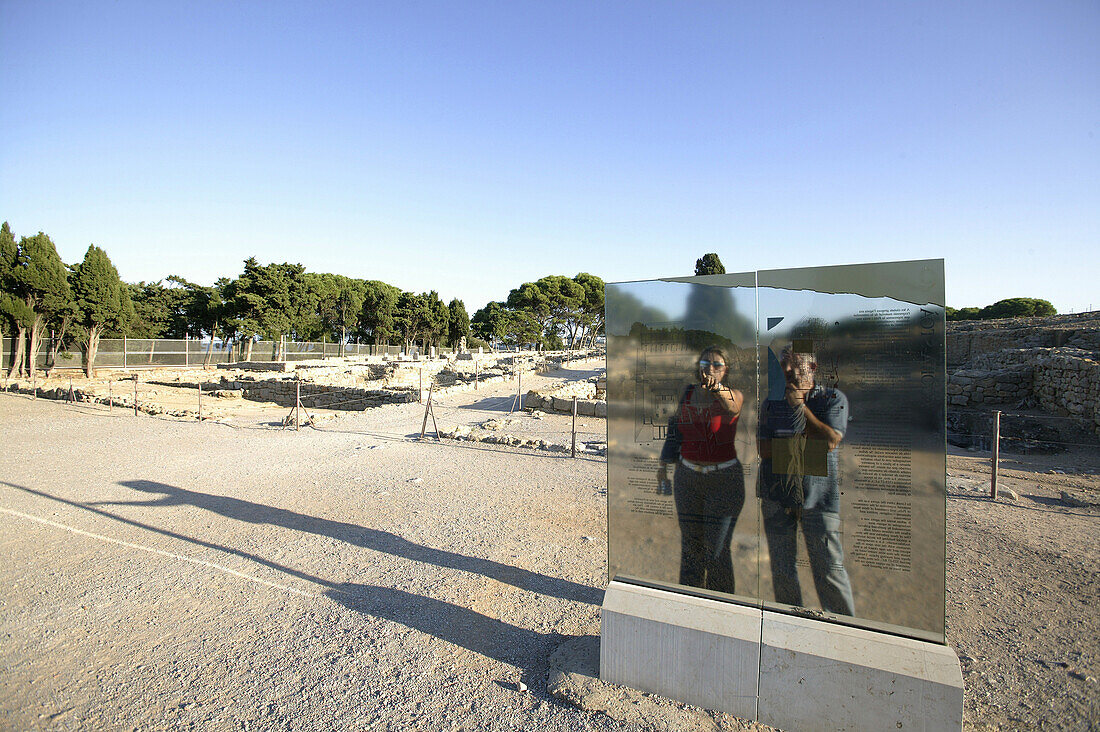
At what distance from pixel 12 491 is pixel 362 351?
42.8 m

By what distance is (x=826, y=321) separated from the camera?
2.65 metres

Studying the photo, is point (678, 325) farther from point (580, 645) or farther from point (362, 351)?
point (362, 351)

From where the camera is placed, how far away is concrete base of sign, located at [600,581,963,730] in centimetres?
230

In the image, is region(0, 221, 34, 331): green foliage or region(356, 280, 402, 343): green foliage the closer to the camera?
region(0, 221, 34, 331): green foliage

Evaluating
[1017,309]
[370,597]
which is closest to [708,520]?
[370,597]

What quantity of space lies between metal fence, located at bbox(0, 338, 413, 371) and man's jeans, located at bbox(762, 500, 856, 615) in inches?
1364

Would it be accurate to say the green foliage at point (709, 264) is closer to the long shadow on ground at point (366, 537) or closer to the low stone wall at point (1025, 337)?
the low stone wall at point (1025, 337)

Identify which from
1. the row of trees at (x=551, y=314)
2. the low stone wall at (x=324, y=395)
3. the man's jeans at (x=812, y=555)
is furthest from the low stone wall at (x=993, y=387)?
the row of trees at (x=551, y=314)

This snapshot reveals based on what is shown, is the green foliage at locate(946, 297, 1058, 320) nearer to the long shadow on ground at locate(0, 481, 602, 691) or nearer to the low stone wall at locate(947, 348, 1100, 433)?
the low stone wall at locate(947, 348, 1100, 433)

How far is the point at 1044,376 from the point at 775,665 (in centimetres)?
1604

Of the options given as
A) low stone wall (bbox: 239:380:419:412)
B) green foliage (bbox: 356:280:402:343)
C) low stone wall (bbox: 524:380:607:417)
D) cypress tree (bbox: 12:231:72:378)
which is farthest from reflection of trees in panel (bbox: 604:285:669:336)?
green foliage (bbox: 356:280:402:343)

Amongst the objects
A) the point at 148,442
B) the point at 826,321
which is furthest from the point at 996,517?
the point at 148,442

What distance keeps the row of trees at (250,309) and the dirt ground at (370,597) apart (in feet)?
75.2

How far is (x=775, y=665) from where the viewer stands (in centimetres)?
253
